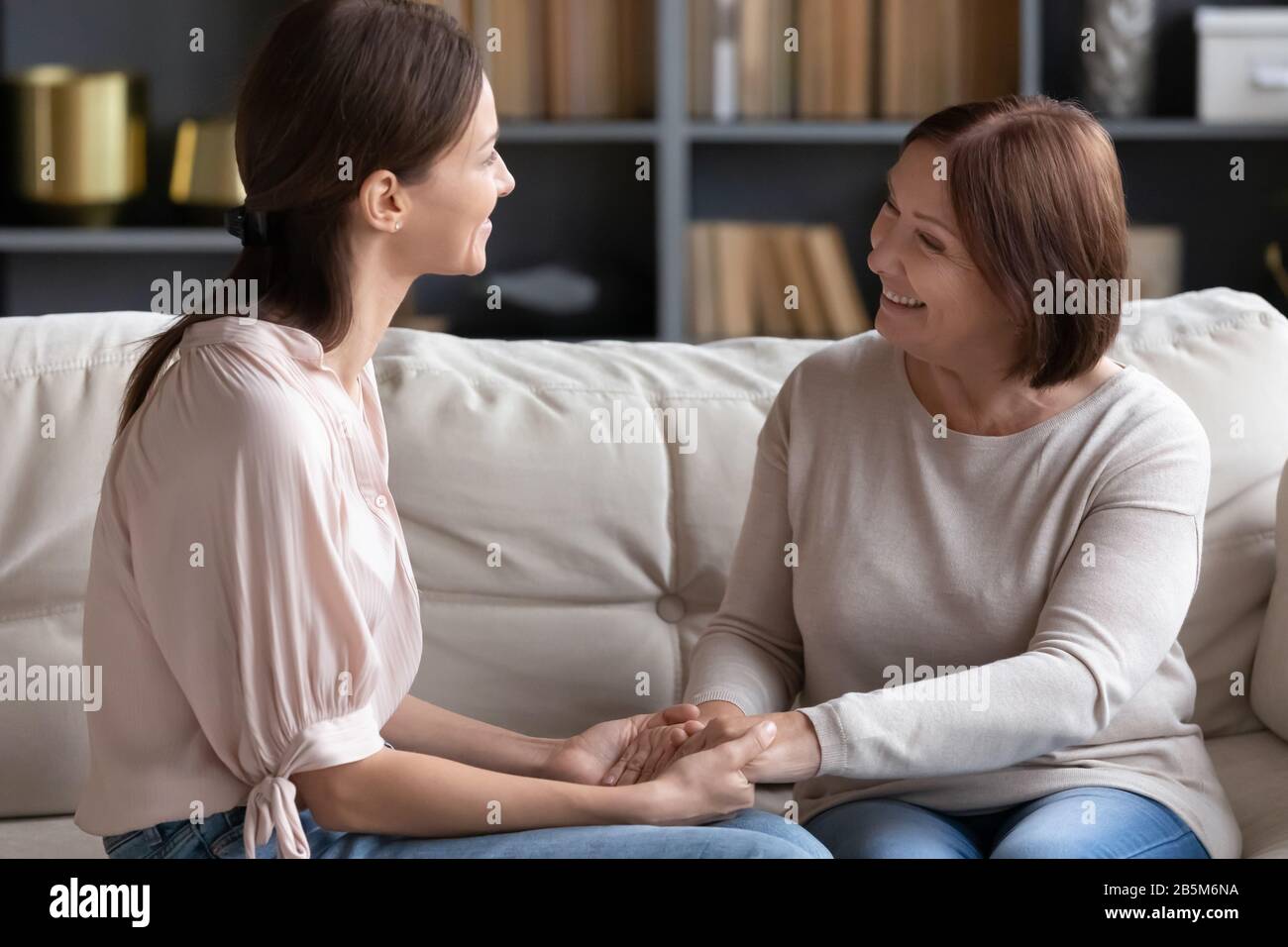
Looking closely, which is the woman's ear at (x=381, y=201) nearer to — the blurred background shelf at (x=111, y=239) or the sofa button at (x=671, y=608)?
the sofa button at (x=671, y=608)

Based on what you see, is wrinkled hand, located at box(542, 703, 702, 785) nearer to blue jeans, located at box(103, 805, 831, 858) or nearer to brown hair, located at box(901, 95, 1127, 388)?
blue jeans, located at box(103, 805, 831, 858)

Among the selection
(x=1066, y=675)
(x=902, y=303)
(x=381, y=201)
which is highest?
(x=381, y=201)

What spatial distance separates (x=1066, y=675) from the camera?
120 cm

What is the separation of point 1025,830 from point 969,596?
0.70ft

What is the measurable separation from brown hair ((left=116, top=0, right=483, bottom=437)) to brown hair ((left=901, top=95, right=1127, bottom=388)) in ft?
1.50

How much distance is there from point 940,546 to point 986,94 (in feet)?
5.77

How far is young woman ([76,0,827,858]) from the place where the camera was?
0.98 meters

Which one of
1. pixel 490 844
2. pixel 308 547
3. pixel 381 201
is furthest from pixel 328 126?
pixel 490 844

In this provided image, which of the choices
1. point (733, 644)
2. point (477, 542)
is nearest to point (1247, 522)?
point (733, 644)

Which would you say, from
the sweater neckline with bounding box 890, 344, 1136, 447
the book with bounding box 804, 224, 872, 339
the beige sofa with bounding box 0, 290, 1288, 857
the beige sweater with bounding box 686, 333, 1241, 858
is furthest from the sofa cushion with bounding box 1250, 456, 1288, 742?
the book with bounding box 804, 224, 872, 339

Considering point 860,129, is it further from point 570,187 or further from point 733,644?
point 733,644

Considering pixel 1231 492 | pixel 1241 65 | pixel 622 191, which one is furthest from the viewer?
pixel 622 191

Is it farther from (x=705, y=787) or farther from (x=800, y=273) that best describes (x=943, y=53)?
(x=705, y=787)
